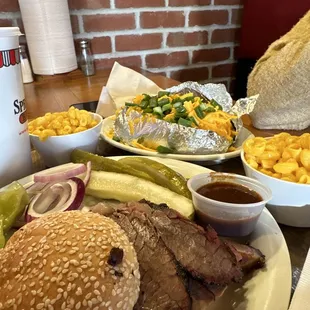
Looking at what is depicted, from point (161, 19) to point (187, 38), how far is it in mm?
305

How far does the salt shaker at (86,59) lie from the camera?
260cm

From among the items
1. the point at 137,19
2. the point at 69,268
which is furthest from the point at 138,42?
the point at 69,268

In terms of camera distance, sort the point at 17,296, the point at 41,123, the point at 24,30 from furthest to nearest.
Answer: the point at 24,30 < the point at 41,123 < the point at 17,296

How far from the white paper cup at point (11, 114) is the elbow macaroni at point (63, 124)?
0.17m

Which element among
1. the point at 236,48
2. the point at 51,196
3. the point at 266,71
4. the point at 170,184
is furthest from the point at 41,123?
the point at 236,48

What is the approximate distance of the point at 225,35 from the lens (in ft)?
10.5

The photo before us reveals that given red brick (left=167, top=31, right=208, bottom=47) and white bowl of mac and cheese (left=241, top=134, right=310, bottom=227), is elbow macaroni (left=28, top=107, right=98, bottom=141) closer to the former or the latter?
white bowl of mac and cheese (left=241, top=134, right=310, bottom=227)

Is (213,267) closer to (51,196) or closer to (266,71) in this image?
(51,196)

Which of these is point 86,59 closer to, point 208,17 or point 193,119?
point 208,17

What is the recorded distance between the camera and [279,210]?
97 cm

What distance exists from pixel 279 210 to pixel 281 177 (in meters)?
0.09

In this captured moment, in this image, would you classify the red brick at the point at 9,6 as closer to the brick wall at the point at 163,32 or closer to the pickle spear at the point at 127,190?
the brick wall at the point at 163,32

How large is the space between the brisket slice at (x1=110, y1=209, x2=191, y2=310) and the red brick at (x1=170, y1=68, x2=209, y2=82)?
8.21 feet

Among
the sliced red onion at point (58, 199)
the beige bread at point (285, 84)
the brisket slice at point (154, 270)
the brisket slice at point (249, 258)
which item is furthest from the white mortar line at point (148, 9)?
the brisket slice at point (249, 258)
